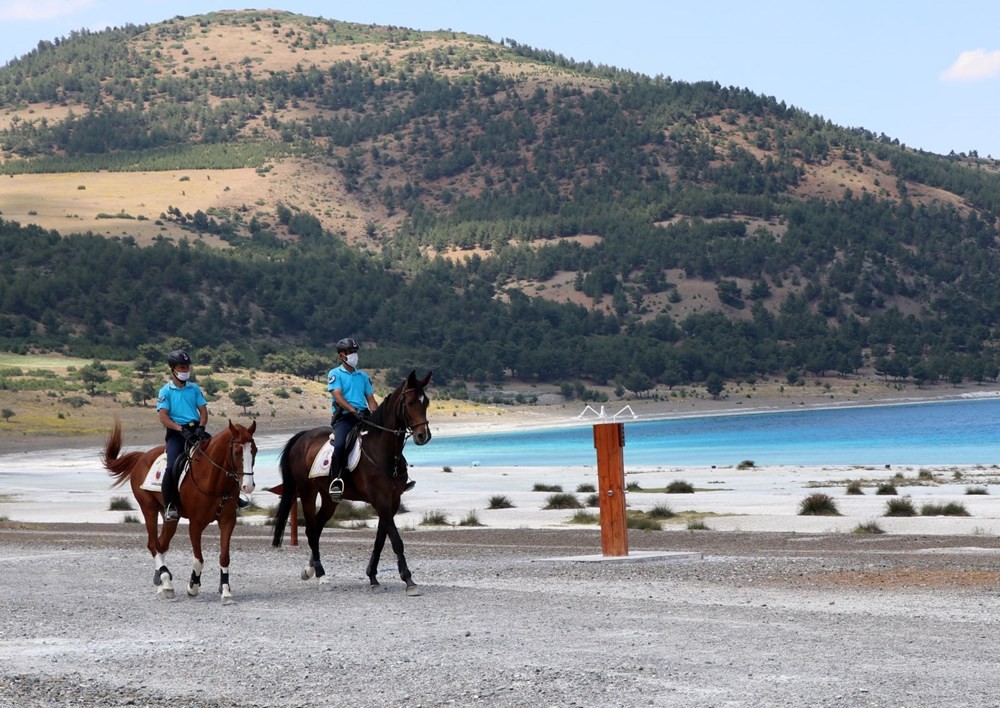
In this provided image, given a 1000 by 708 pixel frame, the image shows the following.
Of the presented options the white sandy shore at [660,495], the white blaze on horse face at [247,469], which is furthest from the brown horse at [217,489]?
the white sandy shore at [660,495]

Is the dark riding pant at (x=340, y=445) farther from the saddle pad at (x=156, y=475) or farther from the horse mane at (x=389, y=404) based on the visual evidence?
the saddle pad at (x=156, y=475)

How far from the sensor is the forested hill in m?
118

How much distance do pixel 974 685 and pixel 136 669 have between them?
5.18 meters

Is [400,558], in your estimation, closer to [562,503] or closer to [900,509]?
[900,509]

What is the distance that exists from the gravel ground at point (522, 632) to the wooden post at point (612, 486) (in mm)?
396

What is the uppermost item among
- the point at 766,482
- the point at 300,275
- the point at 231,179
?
the point at 231,179

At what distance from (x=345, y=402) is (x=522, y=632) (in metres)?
4.07

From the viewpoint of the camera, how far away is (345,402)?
14.3 metres

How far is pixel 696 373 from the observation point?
409ft

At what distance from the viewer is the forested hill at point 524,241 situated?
118438mm

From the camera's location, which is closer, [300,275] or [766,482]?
[766,482]

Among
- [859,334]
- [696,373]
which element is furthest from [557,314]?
[859,334]

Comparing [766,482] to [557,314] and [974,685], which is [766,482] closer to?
[974,685]

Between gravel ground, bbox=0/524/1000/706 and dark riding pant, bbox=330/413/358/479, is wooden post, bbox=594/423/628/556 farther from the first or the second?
dark riding pant, bbox=330/413/358/479
